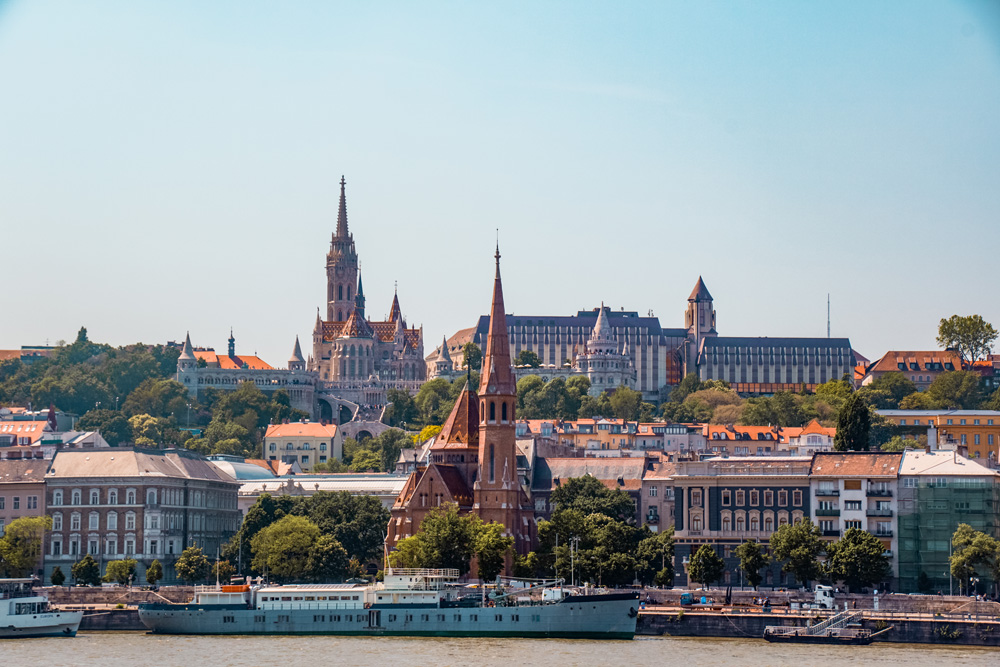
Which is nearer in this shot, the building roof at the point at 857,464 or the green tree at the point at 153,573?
the building roof at the point at 857,464

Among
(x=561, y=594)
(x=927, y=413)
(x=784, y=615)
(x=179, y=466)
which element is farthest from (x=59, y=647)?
(x=927, y=413)

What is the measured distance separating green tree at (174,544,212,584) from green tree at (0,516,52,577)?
8.52m

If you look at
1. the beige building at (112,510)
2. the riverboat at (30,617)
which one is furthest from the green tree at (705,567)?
the beige building at (112,510)

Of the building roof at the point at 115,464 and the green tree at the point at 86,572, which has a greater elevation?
the building roof at the point at 115,464

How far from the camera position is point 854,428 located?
138m

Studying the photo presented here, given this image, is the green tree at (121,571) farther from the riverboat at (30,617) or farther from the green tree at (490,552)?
the green tree at (490,552)

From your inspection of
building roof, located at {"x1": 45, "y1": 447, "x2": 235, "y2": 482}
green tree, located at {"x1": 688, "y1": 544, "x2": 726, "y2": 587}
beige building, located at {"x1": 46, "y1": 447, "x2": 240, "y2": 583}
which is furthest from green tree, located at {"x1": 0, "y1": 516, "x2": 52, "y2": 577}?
green tree, located at {"x1": 688, "y1": 544, "x2": 726, "y2": 587}

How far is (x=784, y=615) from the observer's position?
96.8 metres

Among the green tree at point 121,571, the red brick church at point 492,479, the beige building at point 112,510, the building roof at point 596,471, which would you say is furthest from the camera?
the building roof at point 596,471

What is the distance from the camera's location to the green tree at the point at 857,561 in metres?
108

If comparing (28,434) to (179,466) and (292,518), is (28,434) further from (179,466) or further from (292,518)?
(292,518)

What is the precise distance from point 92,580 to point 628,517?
1342 inches

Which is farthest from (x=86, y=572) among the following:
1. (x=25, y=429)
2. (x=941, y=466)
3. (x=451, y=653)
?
(x=25, y=429)

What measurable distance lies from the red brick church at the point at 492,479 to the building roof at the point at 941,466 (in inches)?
948
